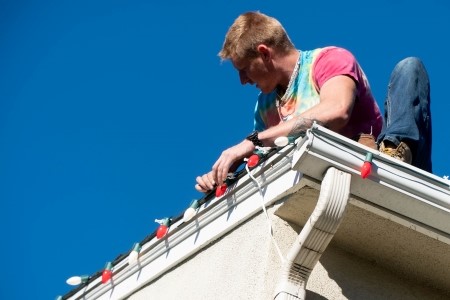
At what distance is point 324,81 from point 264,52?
16.2 inches

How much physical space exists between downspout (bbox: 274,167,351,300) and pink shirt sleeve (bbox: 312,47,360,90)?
0.91 metres

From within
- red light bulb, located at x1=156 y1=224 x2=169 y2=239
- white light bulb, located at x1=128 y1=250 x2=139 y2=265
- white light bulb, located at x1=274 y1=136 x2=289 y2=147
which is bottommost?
white light bulb, located at x1=128 y1=250 x2=139 y2=265

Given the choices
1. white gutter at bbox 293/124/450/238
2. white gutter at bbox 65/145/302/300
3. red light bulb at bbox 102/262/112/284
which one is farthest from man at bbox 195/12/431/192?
red light bulb at bbox 102/262/112/284

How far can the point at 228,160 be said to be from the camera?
4.30m

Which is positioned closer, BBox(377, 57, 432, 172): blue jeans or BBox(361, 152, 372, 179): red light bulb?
BBox(361, 152, 372, 179): red light bulb

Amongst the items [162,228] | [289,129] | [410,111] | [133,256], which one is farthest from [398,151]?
[133,256]

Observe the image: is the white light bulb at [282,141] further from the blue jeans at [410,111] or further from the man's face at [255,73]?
the man's face at [255,73]

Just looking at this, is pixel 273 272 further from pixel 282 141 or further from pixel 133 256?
pixel 133 256

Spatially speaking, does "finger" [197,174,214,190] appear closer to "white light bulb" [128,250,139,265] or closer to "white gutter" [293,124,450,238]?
"white light bulb" [128,250,139,265]

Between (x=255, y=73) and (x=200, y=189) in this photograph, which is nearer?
(x=200, y=189)

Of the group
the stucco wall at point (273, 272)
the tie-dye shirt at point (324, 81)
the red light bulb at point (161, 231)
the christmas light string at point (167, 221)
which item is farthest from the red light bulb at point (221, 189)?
the tie-dye shirt at point (324, 81)

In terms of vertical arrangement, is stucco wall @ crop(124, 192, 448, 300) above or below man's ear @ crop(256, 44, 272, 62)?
below

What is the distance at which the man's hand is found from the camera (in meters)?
4.29

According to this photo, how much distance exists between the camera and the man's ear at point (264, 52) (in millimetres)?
4773
